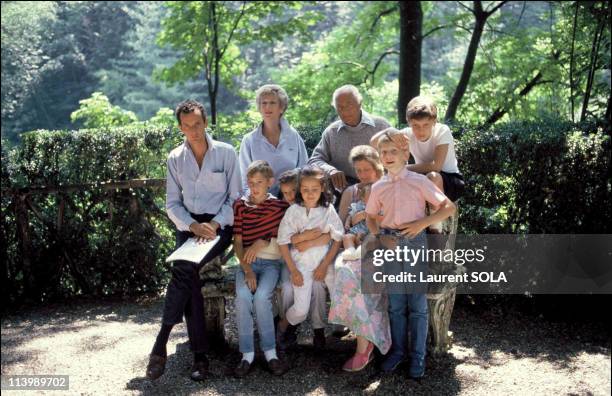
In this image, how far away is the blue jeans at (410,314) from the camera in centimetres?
367

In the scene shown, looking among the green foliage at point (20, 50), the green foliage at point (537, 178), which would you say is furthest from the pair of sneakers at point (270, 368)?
the green foliage at point (20, 50)

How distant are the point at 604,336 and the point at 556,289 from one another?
61 centimetres

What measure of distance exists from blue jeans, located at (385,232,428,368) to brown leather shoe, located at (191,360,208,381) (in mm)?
1148

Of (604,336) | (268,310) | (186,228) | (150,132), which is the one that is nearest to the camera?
(268,310)

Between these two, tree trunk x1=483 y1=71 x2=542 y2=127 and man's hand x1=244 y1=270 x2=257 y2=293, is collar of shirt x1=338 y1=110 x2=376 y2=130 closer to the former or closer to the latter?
man's hand x1=244 y1=270 x2=257 y2=293

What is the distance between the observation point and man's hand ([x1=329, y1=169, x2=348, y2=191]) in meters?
4.18

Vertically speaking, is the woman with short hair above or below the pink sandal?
above

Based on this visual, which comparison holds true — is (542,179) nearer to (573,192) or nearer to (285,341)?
(573,192)

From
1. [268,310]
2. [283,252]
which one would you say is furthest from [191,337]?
[283,252]

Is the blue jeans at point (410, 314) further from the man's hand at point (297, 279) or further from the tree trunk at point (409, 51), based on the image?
the tree trunk at point (409, 51)

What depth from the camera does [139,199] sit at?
18.9ft

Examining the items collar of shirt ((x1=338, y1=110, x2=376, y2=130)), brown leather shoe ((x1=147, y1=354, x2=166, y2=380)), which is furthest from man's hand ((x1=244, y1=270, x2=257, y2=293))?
collar of shirt ((x1=338, y1=110, x2=376, y2=130))

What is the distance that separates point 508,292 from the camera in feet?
16.9

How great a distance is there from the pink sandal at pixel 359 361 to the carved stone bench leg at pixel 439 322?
483 millimetres
